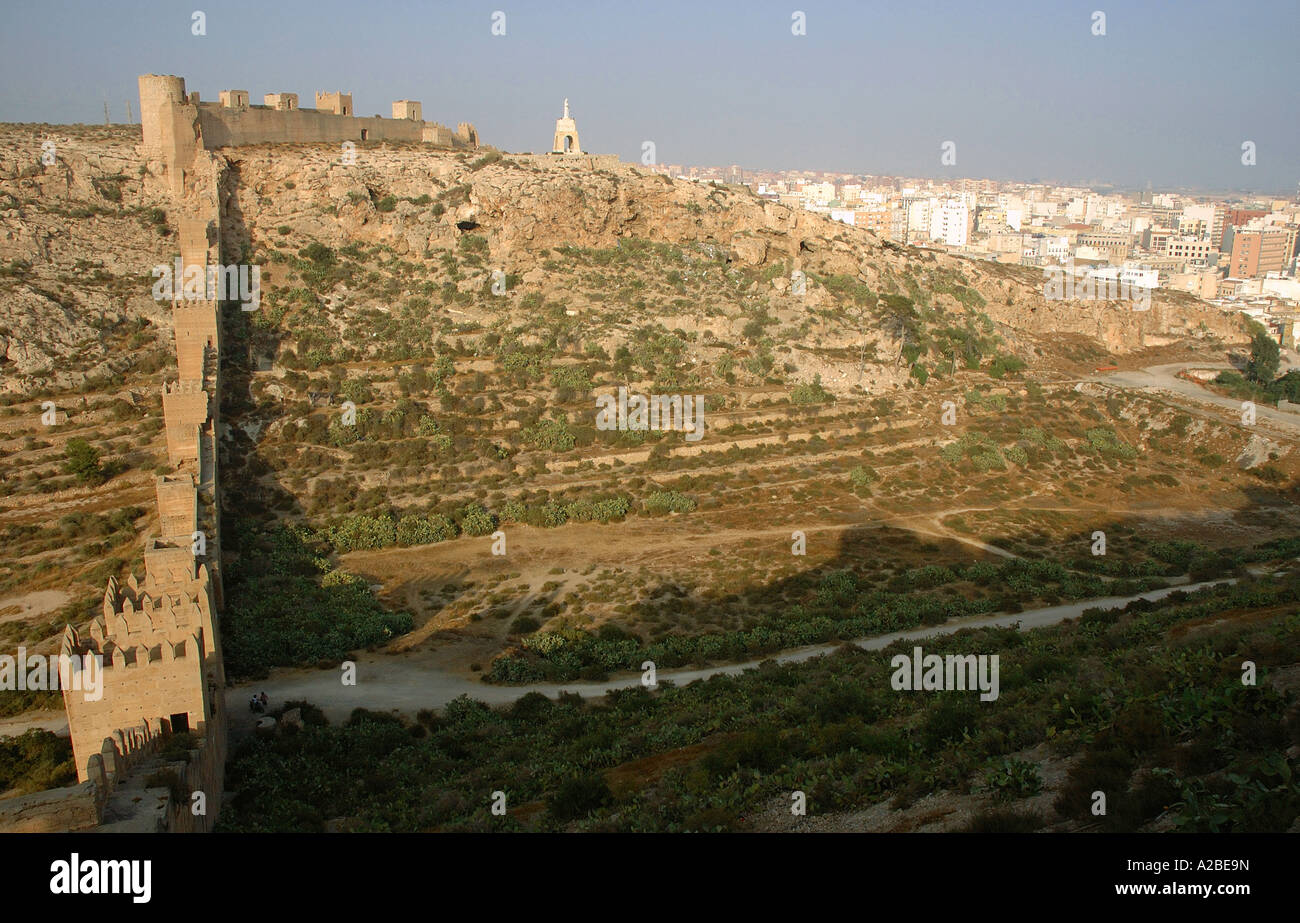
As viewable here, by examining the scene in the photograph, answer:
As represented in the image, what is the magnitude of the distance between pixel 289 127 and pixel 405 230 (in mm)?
8033

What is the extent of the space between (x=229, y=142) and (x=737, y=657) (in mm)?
34789

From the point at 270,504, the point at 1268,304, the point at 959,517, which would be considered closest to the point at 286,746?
the point at 270,504

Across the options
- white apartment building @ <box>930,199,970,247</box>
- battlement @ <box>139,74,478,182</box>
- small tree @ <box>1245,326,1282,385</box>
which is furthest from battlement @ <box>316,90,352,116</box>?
white apartment building @ <box>930,199,970,247</box>

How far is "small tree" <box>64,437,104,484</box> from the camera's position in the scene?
22766mm

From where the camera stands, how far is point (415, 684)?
17.5m

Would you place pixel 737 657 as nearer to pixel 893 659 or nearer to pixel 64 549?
pixel 893 659

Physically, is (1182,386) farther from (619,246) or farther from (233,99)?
(233,99)

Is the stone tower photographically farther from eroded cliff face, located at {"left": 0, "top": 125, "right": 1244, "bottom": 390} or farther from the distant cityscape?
the distant cityscape

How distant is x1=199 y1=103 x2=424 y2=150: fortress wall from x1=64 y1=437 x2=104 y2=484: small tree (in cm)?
2026

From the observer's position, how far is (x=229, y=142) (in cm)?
3875

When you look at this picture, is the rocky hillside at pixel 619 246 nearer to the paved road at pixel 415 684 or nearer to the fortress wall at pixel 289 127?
the fortress wall at pixel 289 127

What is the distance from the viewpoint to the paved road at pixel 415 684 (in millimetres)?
16203

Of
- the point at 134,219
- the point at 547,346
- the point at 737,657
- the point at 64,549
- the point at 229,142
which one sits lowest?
the point at 737,657

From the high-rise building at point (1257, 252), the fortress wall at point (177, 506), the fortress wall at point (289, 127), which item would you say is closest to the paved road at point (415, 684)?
the fortress wall at point (177, 506)
